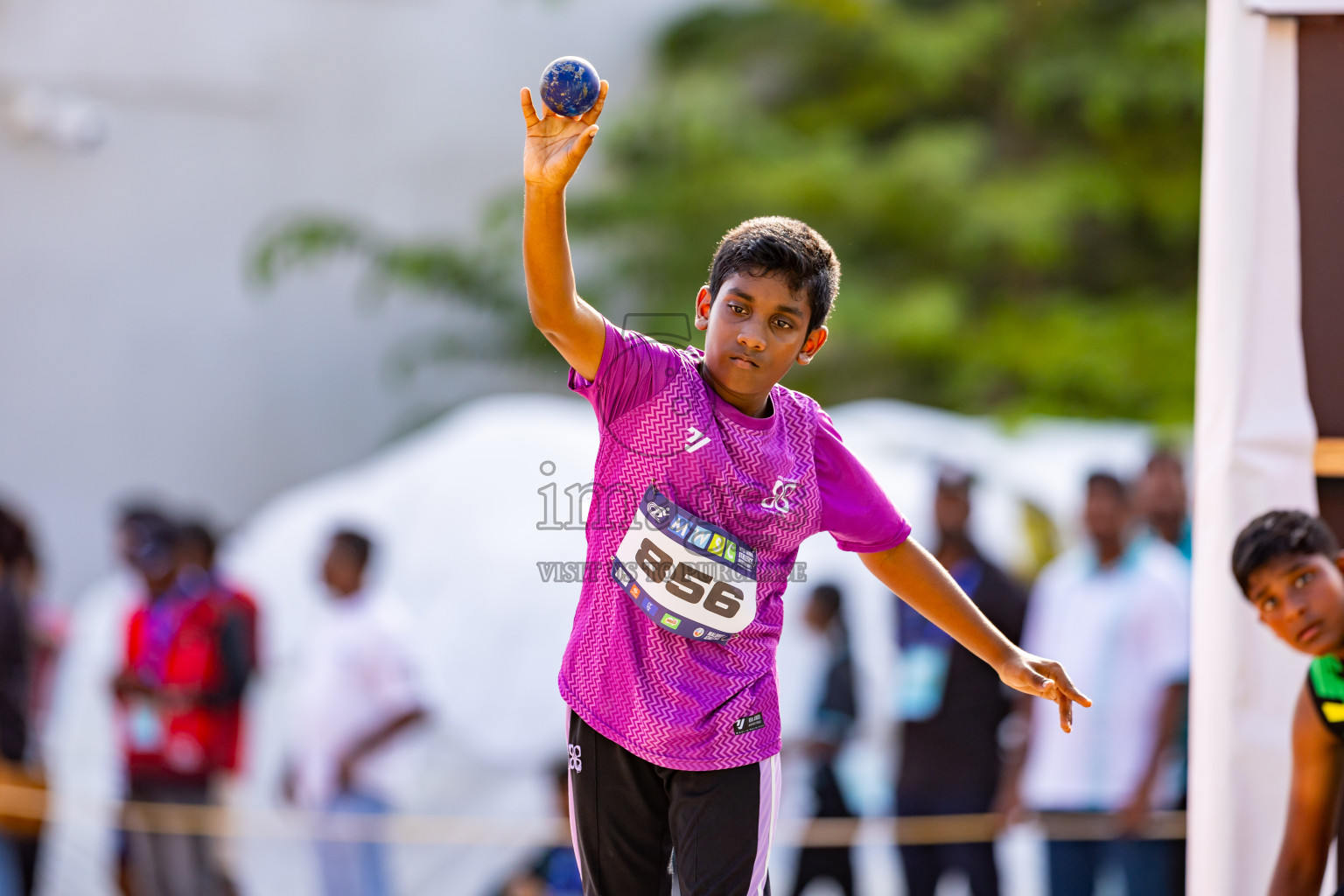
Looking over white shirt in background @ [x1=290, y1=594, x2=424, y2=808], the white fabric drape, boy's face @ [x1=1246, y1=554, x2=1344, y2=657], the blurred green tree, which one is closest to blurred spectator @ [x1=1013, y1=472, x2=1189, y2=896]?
the white fabric drape

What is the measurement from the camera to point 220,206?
938 centimetres

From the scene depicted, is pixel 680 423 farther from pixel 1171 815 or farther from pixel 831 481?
pixel 1171 815

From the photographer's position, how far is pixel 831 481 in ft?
7.07

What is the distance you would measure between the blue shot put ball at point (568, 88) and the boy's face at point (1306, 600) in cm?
152

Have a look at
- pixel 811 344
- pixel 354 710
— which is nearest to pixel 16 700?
pixel 354 710

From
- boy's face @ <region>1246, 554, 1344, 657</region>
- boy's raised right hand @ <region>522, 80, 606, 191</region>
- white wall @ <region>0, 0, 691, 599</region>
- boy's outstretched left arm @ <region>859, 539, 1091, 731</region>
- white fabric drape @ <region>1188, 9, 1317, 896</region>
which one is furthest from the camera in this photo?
white wall @ <region>0, 0, 691, 599</region>

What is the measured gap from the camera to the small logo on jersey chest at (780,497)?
2008 mm

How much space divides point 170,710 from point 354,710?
62 cm

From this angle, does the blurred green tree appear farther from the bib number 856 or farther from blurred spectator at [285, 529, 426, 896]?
the bib number 856

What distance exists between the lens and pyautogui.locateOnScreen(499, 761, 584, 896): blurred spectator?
14.4ft

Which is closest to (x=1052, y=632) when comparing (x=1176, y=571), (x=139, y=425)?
(x=1176, y=571)

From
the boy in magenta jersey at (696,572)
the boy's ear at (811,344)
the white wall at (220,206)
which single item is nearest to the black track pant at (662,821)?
the boy in magenta jersey at (696,572)

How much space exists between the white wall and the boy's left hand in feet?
25.3

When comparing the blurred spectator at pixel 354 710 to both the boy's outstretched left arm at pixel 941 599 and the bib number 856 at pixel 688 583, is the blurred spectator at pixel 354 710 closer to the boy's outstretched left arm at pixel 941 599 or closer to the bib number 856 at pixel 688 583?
the boy's outstretched left arm at pixel 941 599
